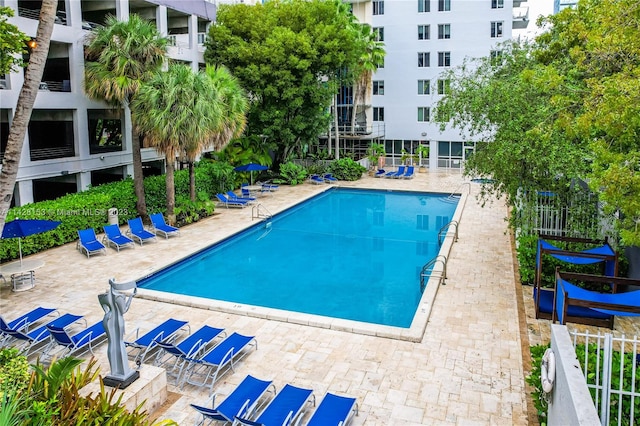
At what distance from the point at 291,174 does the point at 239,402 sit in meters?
24.8

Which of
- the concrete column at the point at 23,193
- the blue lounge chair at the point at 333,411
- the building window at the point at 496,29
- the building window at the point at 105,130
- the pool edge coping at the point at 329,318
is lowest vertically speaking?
the blue lounge chair at the point at 333,411

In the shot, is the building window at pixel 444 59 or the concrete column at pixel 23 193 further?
the building window at pixel 444 59

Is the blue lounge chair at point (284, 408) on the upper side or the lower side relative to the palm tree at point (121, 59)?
lower

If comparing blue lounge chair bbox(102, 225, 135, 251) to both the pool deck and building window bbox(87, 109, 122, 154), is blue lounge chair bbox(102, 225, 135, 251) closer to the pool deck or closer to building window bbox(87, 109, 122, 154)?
the pool deck

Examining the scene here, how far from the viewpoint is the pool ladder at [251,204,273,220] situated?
23.5 meters

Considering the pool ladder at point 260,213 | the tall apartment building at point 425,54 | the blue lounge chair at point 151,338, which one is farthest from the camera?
the tall apartment building at point 425,54

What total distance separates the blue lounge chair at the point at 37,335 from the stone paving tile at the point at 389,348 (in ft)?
2.99

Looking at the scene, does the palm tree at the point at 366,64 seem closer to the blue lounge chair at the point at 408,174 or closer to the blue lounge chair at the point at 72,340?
the blue lounge chair at the point at 408,174

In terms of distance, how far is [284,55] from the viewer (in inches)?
1133

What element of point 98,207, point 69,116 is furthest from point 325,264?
point 69,116

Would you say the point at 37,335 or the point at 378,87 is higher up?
the point at 378,87

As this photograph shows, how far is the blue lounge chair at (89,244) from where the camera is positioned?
682 inches

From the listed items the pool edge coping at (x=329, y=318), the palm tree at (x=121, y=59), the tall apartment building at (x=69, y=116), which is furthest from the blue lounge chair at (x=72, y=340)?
the palm tree at (x=121, y=59)

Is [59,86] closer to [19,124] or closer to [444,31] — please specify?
[19,124]
